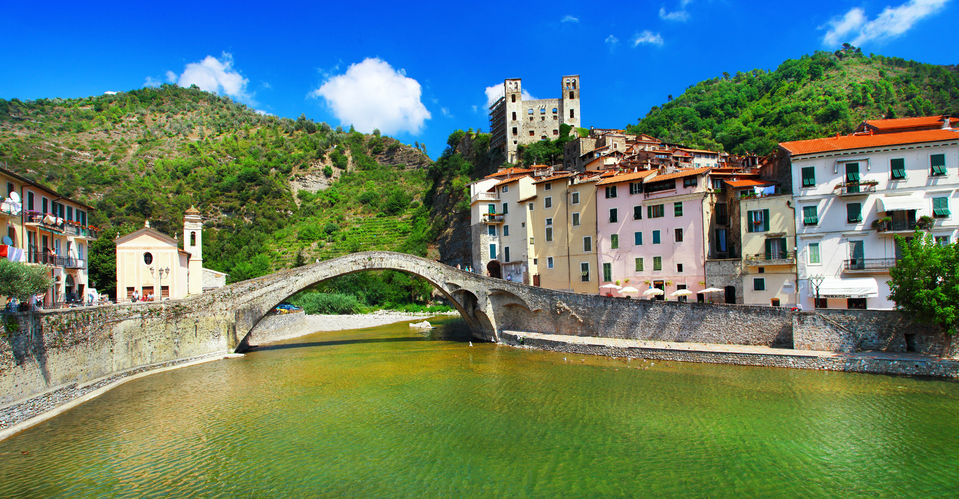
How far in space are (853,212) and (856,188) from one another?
1.05 metres

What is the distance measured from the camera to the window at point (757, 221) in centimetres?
2559

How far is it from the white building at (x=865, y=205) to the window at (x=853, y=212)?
4 cm

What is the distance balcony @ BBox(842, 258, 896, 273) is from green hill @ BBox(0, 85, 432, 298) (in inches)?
1684

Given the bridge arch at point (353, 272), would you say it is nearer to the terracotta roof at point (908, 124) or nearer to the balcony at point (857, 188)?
the balcony at point (857, 188)

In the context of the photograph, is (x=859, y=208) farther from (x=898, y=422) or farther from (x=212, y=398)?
(x=212, y=398)

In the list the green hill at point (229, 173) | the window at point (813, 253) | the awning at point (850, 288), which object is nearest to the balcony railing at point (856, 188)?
the window at point (813, 253)

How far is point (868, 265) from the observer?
2336 centimetres

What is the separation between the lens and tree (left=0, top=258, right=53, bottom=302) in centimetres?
1625

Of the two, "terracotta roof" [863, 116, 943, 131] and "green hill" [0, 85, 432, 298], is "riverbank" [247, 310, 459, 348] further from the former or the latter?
"terracotta roof" [863, 116, 943, 131]

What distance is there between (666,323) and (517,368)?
25.2 feet

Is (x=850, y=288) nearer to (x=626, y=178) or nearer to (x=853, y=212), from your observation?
(x=853, y=212)

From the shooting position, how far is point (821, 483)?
1151 centimetres

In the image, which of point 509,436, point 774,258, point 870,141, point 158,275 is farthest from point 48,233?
point 870,141

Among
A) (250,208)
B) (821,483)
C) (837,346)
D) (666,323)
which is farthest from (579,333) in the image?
(250,208)
